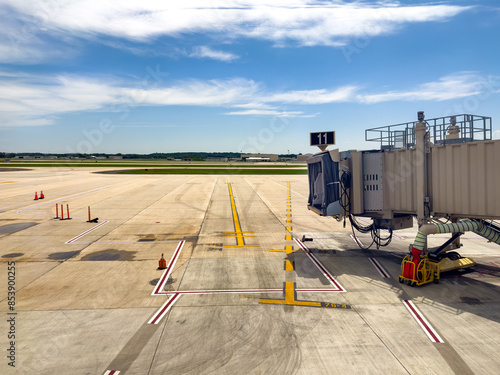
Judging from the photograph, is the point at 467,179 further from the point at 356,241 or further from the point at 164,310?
the point at 164,310

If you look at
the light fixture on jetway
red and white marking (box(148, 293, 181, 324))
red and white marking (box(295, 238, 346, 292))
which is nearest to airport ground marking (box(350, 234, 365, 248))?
red and white marking (box(295, 238, 346, 292))

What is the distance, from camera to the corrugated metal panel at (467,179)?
13.8 m

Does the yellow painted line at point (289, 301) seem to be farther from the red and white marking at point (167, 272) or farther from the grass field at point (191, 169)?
the grass field at point (191, 169)

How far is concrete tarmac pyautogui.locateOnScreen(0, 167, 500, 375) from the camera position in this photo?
30.1ft

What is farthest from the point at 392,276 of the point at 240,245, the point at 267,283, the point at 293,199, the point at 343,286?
the point at 293,199

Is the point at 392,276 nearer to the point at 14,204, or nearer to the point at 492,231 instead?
the point at 492,231

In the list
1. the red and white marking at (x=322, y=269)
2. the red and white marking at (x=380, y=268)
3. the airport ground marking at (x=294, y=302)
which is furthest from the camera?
the red and white marking at (x=380, y=268)

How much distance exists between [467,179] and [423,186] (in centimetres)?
188

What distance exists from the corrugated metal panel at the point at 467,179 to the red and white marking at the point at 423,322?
5.28 metres

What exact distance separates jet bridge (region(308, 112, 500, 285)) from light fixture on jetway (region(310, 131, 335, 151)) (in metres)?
0.90

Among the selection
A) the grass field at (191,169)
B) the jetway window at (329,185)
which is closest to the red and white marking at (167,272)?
the jetway window at (329,185)

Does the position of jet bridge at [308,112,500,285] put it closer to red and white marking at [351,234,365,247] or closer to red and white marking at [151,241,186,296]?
red and white marking at [351,234,365,247]

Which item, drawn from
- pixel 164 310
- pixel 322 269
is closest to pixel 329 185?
pixel 322 269

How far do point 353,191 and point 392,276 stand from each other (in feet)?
16.6
